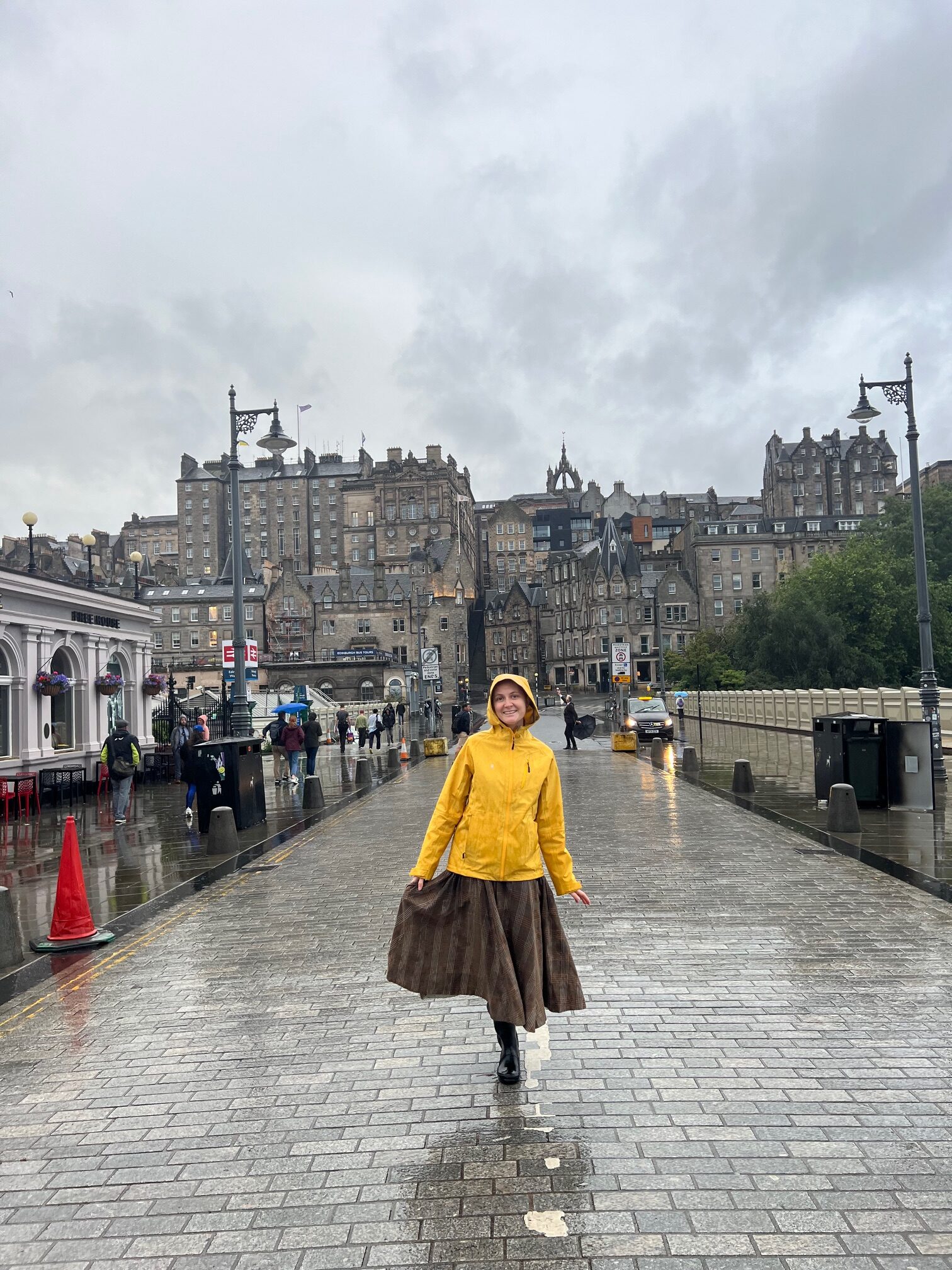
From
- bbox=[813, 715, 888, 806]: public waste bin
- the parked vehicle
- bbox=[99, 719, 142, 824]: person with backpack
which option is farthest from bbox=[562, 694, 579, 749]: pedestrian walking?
bbox=[99, 719, 142, 824]: person with backpack

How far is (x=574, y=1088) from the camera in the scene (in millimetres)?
5098

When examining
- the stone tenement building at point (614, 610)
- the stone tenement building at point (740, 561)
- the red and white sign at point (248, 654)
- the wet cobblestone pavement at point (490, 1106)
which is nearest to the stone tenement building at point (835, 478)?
the stone tenement building at point (740, 561)

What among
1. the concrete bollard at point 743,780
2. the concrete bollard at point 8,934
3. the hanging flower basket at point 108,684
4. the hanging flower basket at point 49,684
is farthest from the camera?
the hanging flower basket at point 108,684

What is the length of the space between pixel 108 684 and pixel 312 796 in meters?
7.39

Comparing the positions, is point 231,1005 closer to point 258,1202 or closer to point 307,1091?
point 307,1091

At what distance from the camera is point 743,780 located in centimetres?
1917

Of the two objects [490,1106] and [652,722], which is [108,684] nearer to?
[490,1106]

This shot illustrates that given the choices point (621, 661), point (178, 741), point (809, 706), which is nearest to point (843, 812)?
point (178, 741)

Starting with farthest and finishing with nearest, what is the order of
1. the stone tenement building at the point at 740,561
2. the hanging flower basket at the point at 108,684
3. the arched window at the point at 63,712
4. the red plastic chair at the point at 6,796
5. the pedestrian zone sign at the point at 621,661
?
the stone tenement building at the point at 740,561, the pedestrian zone sign at the point at 621,661, the hanging flower basket at the point at 108,684, the arched window at the point at 63,712, the red plastic chair at the point at 6,796

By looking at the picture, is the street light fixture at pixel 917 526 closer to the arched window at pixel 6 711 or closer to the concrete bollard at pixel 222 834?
the concrete bollard at pixel 222 834

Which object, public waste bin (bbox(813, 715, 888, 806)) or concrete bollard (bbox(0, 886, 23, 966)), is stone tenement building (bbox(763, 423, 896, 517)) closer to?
public waste bin (bbox(813, 715, 888, 806))

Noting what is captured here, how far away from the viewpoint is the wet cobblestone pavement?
3748mm

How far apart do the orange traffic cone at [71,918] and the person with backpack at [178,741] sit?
51.5ft

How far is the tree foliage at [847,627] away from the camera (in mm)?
58688
